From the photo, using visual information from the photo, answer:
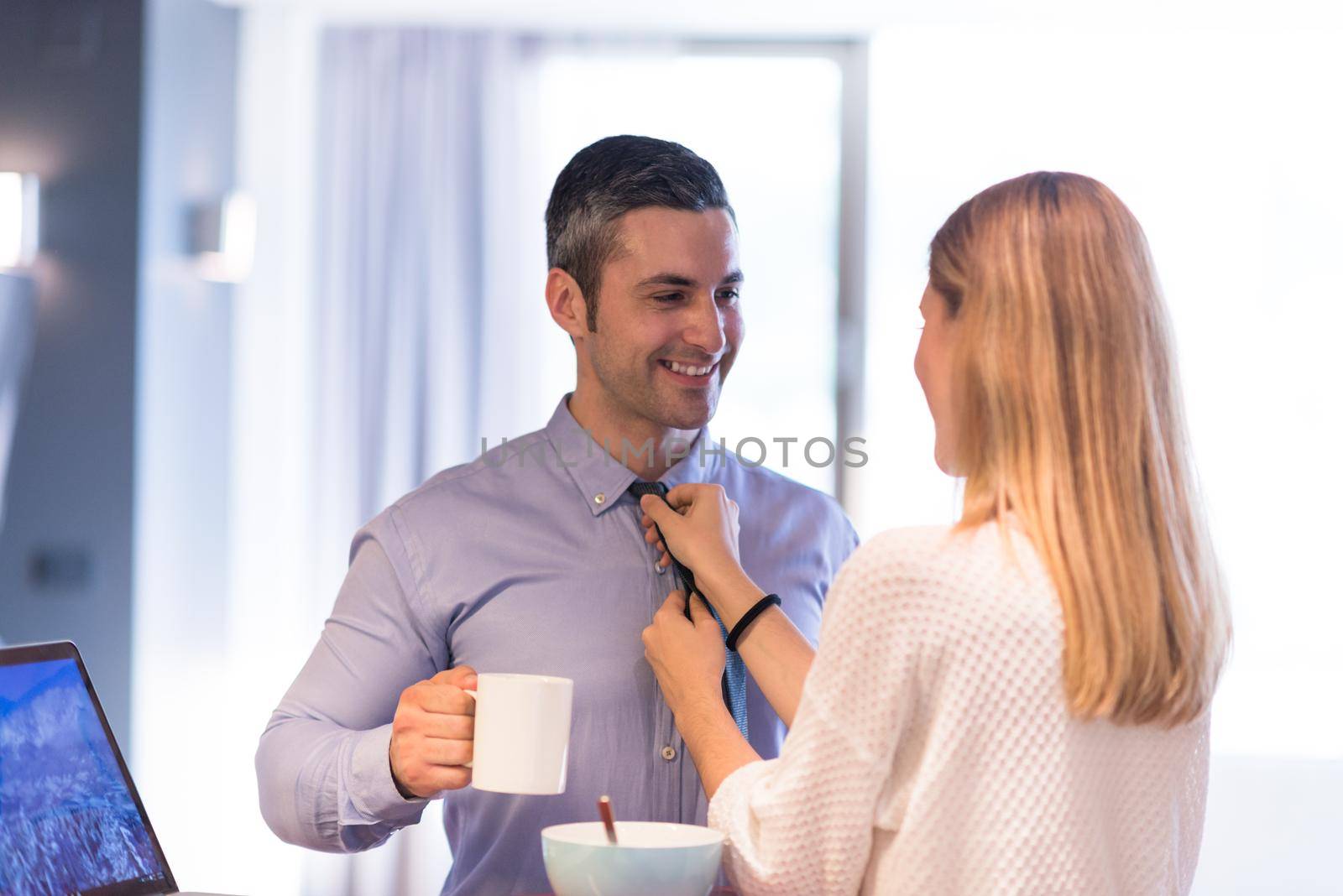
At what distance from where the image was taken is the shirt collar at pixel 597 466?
1.67m

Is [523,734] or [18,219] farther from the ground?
[18,219]

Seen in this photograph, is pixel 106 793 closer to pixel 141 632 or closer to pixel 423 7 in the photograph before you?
pixel 141 632

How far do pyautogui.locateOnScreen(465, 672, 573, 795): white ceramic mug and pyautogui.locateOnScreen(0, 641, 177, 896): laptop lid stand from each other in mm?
297

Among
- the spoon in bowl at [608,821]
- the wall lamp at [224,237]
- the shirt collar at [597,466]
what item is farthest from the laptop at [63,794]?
the wall lamp at [224,237]

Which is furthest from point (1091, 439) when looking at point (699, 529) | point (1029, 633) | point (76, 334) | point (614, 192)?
point (76, 334)

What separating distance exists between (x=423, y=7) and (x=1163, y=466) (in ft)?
11.4

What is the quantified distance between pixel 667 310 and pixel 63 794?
0.95 m

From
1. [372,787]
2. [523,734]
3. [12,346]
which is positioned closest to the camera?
[523,734]

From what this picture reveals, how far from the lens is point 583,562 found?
5.35 ft

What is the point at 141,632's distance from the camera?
3.53m

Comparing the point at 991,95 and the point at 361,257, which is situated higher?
the point at 991,95

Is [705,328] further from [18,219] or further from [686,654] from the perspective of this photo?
[18,219]

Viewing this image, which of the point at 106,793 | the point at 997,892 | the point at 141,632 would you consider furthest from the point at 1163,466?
the point at 141,632

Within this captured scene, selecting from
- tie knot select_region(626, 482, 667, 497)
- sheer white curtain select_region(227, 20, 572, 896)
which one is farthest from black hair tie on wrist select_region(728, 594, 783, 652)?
sheer white curtain select_region(227, 20, 572, 896)
